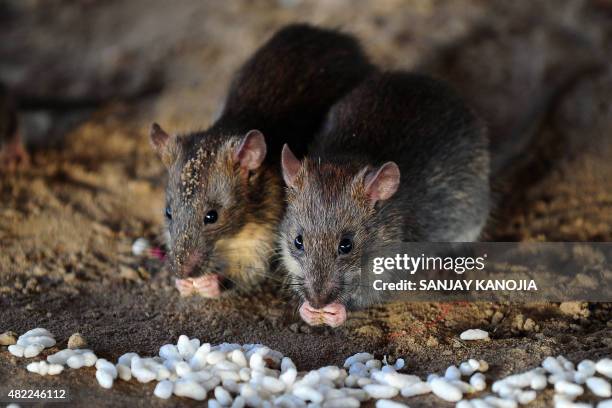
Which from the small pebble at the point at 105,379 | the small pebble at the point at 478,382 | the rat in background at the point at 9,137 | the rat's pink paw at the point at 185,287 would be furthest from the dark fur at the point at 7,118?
the small pebble at the point at 478,382

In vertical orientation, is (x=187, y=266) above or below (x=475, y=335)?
above

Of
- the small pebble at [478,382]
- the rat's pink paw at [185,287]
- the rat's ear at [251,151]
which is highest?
the rat's ear at [251,151]

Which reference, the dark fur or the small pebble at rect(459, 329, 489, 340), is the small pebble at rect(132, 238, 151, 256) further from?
the small pebble at rect(459, 329, 489, 340)

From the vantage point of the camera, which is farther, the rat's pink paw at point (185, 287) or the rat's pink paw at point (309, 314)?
the rat's pink paw at point (185, 287)

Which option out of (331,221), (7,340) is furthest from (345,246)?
(7,340)

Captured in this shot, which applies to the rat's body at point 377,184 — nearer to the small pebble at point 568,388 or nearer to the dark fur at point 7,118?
the small pebble at point 568,388

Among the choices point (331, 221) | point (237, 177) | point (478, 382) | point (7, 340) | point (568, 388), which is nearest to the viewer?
point (568, 388)

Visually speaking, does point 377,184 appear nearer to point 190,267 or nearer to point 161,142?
point 190,267
